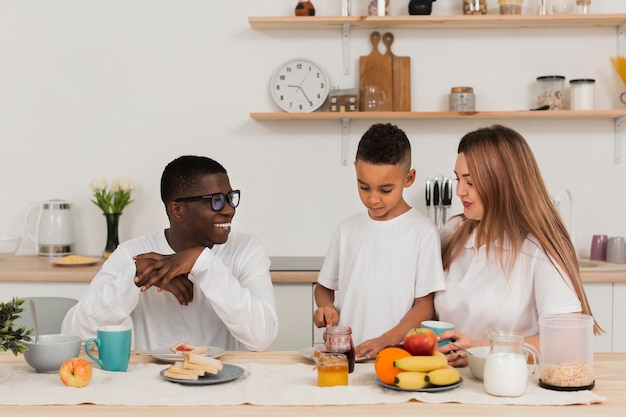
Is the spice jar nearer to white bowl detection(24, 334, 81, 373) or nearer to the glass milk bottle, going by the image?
the glass milk bottle

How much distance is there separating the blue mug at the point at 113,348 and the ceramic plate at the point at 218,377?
100mm

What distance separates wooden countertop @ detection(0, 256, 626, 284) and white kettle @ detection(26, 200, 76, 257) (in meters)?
0.24

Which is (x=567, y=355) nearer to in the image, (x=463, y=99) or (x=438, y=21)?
(x=463, y=99)

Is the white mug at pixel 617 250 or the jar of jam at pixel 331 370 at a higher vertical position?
the white mug at pixel 617 250

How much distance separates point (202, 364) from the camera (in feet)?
6.21

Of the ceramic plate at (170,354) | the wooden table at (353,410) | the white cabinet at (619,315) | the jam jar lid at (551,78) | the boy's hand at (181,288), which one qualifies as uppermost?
the jam jar lid at (551,78)

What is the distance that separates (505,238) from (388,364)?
671 mm

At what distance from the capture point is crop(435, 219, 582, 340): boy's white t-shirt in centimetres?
221

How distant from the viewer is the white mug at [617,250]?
3.83 meters

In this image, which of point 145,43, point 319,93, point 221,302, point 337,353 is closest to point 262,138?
point 319,93

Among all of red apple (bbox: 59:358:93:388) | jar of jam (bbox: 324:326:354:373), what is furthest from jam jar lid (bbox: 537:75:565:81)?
red apple (bbox: 59:358:93:388)

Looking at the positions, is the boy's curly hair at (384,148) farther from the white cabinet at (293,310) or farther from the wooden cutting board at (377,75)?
the wooden cutting board at (377,75)

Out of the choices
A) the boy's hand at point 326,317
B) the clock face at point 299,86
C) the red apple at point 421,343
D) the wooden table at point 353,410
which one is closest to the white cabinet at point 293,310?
the clock face at point 299,86

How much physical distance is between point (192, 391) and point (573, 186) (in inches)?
109
